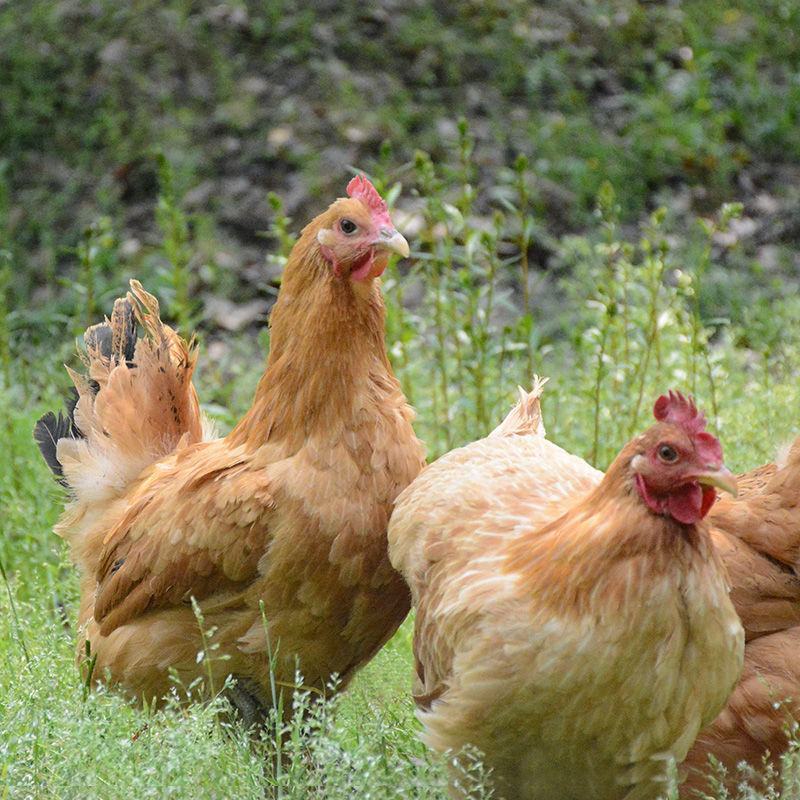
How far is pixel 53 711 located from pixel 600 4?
8.19 m

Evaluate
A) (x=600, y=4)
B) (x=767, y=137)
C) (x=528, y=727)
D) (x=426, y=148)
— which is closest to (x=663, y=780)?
(x=528, y=727)

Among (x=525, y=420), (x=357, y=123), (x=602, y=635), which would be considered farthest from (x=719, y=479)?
(x=357, y=123)

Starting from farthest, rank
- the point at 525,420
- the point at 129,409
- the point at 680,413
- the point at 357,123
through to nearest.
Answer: the point at 357,123 < the point at 129,409 < the point at 525,420 < the point at 680,413

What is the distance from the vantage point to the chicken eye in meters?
3.05

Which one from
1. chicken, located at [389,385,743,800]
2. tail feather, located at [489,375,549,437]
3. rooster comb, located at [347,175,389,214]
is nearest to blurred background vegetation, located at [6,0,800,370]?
tail feather, located at [489,375,549,437]

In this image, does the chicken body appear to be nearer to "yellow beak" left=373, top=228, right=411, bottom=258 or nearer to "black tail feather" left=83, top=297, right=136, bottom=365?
"yellow beak" left=373, top=228, right=411, bottom=258

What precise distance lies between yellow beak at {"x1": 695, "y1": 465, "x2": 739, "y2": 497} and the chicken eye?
0.08m

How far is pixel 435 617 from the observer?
3475mm

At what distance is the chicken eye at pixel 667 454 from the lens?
3.05 m

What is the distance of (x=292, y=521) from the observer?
12.3 feet

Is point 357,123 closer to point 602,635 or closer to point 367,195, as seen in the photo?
point 367,195

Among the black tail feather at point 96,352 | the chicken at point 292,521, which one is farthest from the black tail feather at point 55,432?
the chicken at point 292,521

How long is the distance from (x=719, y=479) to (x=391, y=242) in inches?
50.1

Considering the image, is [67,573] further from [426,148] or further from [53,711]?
[426,148]
